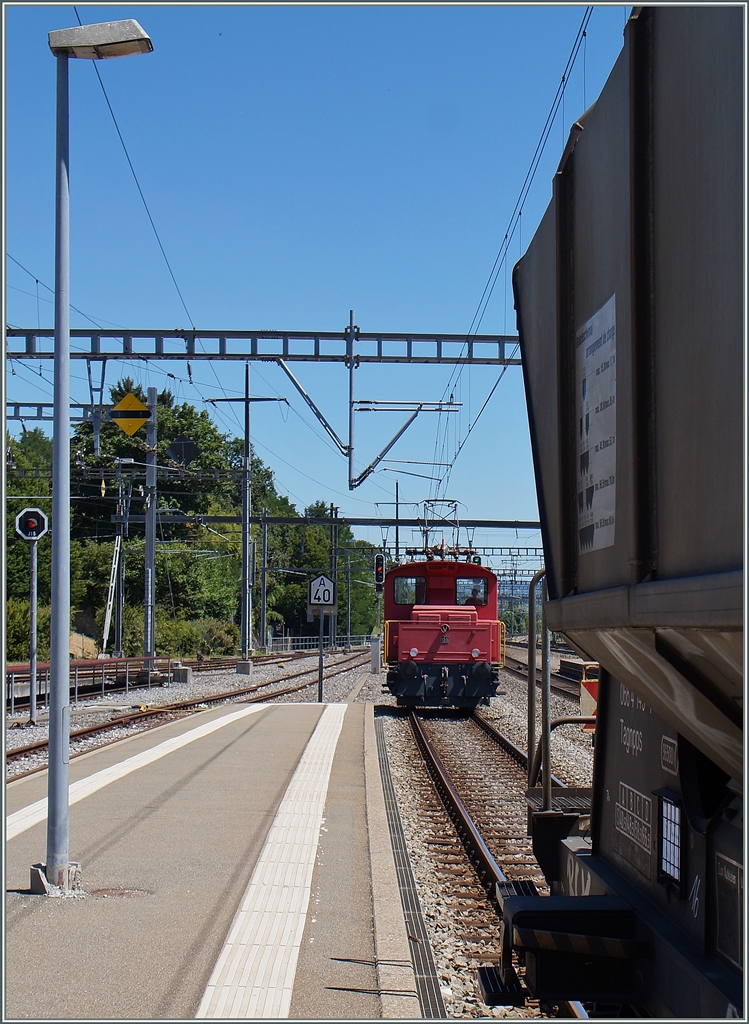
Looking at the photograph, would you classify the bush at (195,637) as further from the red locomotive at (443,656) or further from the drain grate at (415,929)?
the drain grate at (415,929)

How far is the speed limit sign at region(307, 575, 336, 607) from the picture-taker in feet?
55.6

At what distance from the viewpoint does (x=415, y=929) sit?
6.11 meters

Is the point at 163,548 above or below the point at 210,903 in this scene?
above

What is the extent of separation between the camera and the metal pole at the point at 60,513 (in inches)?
255

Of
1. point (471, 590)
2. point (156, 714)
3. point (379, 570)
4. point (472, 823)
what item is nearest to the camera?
point (472, 823)

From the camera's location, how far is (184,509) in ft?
242

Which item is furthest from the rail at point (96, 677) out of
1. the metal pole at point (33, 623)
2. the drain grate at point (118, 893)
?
the drain grate at point (118, 893)

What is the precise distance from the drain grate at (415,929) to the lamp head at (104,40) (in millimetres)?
6012

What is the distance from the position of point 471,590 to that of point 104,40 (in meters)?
16.3

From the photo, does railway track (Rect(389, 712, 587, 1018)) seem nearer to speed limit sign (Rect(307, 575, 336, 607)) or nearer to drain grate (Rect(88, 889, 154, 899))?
drain grate (Rect(88, 889, 154, 899))

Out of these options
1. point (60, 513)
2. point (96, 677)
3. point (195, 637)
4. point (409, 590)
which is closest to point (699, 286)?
point (60, 513)

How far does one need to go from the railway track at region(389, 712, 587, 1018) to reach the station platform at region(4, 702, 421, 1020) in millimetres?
582

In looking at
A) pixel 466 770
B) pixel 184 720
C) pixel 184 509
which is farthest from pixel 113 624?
pixel 466 770

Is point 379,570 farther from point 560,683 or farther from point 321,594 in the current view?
point 321,594
